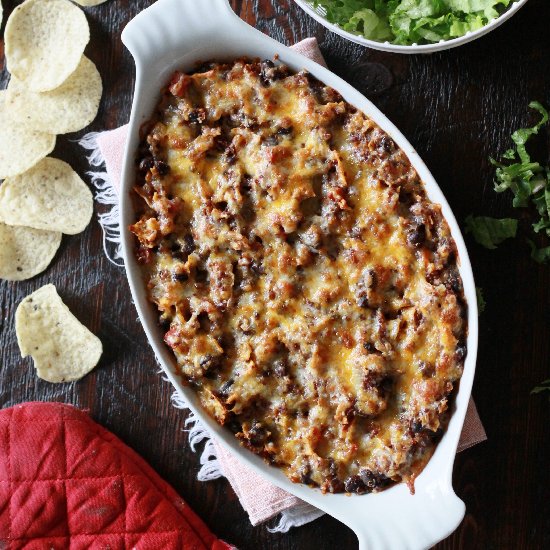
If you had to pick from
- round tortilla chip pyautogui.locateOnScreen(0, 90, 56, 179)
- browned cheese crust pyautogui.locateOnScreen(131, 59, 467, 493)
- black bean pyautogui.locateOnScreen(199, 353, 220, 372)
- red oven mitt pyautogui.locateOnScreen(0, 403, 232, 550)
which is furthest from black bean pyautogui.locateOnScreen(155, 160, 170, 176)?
red oven mitt pyautogui.locateOnScreen(0, 403, 232, 550)

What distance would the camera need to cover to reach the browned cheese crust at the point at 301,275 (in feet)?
7.68

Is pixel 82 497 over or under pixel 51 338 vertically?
under

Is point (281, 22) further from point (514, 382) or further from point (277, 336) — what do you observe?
point (514, 382)

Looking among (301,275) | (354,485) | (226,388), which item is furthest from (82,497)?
(301,275)

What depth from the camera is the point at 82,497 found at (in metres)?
2.86

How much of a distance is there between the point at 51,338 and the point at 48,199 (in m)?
0.53

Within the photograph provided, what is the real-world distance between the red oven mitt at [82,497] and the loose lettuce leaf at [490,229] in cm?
144

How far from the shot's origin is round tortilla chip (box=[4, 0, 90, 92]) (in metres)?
2.90

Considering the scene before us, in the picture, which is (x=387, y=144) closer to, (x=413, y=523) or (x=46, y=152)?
(x=413, y=523)

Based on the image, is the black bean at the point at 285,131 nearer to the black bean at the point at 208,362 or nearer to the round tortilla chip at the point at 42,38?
the black bean at the point at 208,362

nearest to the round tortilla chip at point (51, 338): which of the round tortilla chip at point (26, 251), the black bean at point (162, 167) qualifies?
the round tortilla chip at point (26, 251)

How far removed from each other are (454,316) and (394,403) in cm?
32

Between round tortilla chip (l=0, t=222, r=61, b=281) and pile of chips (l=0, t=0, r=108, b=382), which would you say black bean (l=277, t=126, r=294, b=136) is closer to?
pile of chips (l=0, t=0, r=108, b=382)

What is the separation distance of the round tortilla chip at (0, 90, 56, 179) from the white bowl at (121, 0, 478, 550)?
2.06 feet
